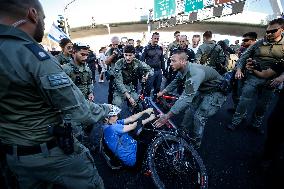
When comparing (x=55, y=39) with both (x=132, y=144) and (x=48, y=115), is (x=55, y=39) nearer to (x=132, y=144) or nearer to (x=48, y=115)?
(x=132, y=144)

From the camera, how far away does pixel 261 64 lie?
4594mm

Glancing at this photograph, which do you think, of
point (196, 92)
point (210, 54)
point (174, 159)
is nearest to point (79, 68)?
point (196, 92)

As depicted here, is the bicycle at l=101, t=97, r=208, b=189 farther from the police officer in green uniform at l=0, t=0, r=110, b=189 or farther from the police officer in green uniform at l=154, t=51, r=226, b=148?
the police officer in green uniform at l=0, t=0, r=110, b=189

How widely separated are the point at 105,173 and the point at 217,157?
196cm

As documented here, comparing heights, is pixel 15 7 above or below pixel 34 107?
above

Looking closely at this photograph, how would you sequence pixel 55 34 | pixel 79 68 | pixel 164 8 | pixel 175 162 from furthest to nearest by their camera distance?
pixel 164 8 < pixel 55 34 < pixel 79 68 < pixel 175 162

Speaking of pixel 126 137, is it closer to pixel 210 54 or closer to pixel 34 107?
pixel 34 107

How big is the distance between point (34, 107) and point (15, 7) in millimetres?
645

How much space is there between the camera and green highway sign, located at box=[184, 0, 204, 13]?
19.0m

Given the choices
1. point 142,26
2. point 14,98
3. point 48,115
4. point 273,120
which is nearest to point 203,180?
point 273,120

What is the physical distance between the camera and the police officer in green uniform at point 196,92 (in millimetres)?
3406

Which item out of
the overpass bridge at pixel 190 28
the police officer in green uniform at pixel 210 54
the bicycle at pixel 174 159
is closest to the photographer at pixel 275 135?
the bicycle at pixel 174 159

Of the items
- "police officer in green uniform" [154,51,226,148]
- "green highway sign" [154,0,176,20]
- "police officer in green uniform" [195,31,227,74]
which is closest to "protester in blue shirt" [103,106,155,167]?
"police officer in green uniform" [154,51,226,148]

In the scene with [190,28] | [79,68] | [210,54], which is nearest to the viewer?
[79,68]
